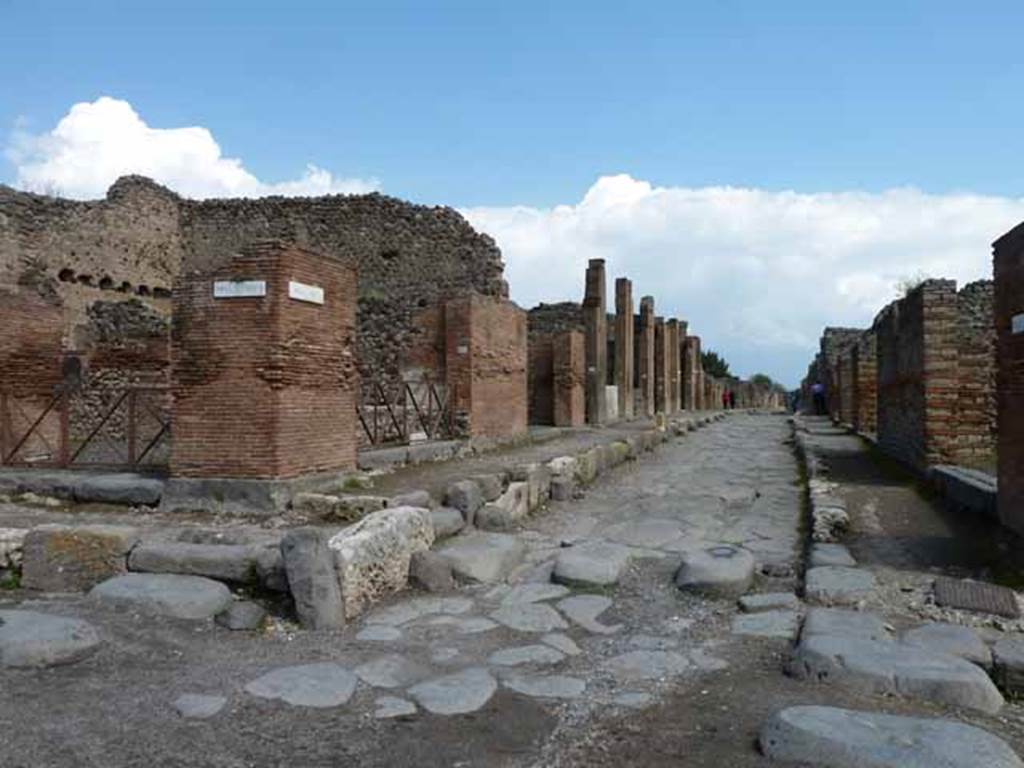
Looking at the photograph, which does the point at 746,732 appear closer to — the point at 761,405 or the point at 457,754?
the point at 457,754

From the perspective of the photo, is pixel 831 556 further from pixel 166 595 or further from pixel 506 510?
pixel 166 595

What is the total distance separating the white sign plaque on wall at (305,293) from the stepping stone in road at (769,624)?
14.9 feet

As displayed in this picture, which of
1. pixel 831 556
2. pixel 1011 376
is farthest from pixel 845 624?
pixel 1011 376

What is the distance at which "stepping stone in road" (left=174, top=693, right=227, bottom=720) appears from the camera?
3.39 m

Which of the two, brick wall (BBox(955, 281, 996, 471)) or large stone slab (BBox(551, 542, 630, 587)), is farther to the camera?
brick wall (BBox(955, 281, 996, 471))

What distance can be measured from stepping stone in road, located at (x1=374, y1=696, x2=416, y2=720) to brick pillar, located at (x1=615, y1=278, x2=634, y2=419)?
22.1 metres

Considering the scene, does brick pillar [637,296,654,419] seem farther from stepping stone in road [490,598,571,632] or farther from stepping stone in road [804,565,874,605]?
stepping stone in road [490,598,571,632]

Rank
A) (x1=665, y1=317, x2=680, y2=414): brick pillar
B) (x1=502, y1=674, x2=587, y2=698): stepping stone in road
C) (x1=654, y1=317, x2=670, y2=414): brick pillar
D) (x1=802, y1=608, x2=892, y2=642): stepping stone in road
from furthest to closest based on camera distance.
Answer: (x1=665, y1=317, x2=680, y2=414): brick pillar
(x1=654, y1=317, x2=670, y2=414): brick pillar
(x1=802, y1=608, x2=892, y2=642): stepping stone in road
(x1=502, y1=674, x2=587, y2=698): stepping stone in road

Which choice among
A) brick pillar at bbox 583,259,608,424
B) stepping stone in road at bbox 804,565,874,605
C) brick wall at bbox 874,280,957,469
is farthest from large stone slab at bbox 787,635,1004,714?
brick pillar at bbox 583,259,608,424

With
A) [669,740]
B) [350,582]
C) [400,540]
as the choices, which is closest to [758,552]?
[400,540]

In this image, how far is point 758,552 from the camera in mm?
6754

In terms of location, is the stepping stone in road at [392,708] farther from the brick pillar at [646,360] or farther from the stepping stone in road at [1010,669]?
the brick pillar at [646,360]

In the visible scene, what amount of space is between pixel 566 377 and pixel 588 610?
13761 millimetres

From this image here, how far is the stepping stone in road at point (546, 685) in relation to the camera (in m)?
3.70
